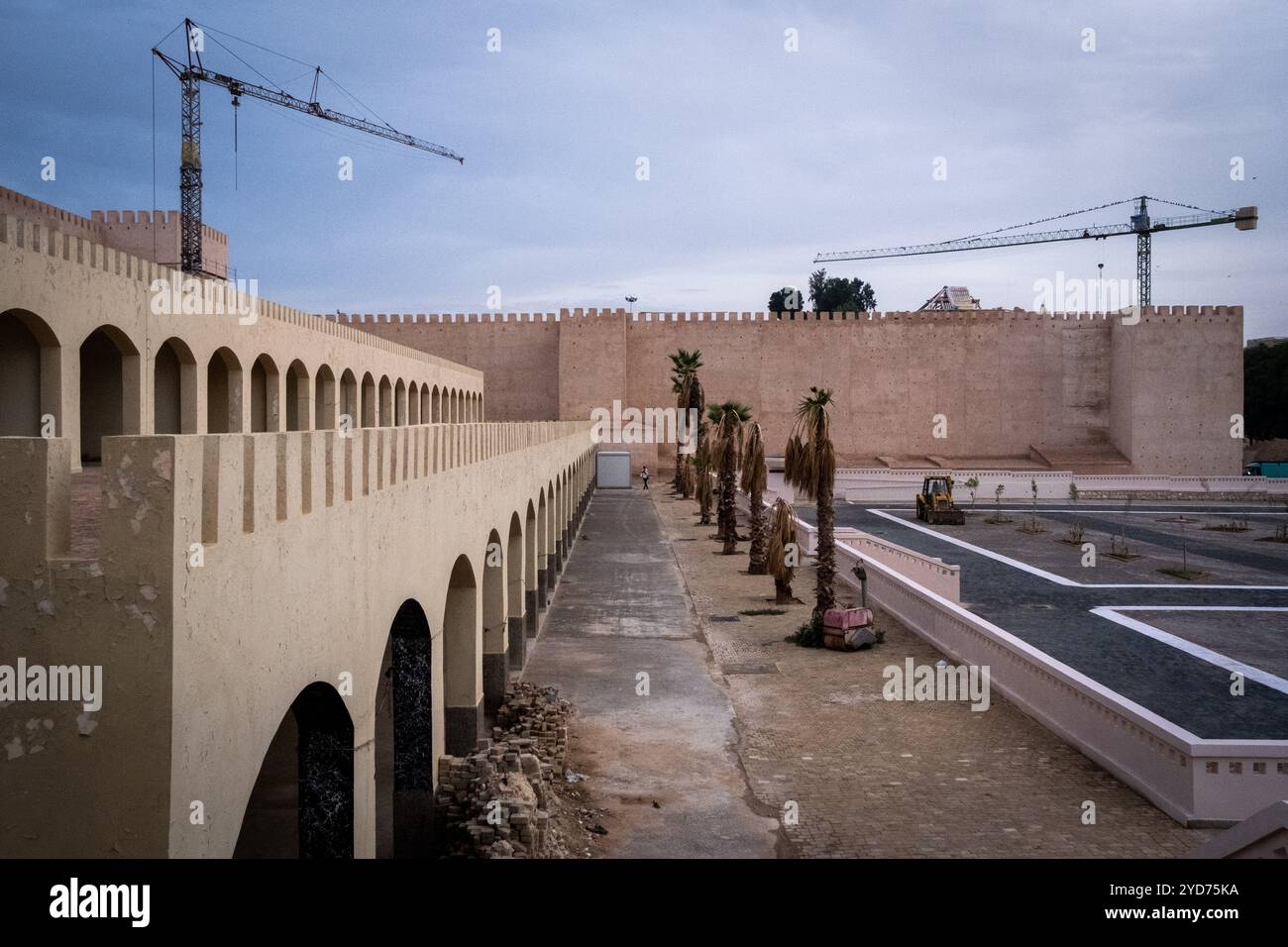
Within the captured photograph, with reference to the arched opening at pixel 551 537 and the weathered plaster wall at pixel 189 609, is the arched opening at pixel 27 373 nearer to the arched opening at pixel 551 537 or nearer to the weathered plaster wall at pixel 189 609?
the weathered plaster wall at pixel 189 609

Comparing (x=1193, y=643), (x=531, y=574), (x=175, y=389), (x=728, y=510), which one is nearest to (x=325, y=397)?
(x=175, y=389)

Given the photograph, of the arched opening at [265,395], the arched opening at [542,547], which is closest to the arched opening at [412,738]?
the arched opening at [542,547]

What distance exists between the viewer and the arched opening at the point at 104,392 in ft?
40.9

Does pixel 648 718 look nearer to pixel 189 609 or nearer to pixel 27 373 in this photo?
pixel 27 373

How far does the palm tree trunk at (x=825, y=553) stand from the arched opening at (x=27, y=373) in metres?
9.67

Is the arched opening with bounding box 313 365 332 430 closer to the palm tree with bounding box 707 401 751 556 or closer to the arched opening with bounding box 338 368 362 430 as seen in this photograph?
the arched opening with bounding box 338 368 362 430

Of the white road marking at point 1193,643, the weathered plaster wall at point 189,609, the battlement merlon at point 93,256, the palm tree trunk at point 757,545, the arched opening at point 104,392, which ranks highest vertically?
the battlement merlon at point 93,256

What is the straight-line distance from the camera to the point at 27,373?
10836mm

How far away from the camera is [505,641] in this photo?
1126cm

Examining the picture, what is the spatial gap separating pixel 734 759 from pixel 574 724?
1.93 m

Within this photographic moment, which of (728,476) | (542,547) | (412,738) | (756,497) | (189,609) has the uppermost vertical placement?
(189,609)

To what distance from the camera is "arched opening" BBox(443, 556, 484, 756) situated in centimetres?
929

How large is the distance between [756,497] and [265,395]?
31.8 feet
